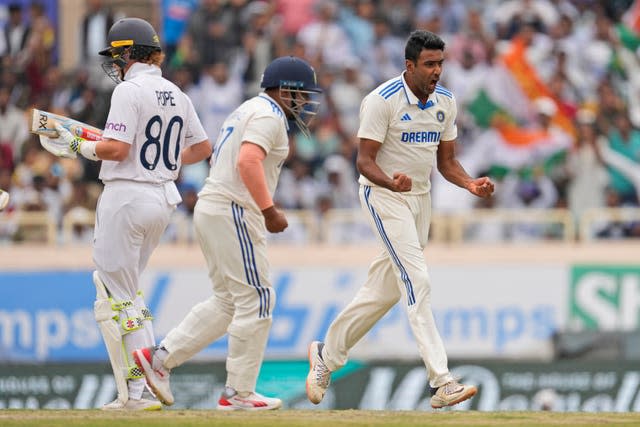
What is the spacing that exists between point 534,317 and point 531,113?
2.61m

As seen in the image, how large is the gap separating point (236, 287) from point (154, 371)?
76cm

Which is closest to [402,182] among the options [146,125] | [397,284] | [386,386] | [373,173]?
[373,173]

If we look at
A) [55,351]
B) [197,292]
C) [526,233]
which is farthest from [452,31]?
[55,351]

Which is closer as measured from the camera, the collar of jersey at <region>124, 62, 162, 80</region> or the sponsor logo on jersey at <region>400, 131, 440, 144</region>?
the collar of jersey at <region>124, 62, 162, 80</region>

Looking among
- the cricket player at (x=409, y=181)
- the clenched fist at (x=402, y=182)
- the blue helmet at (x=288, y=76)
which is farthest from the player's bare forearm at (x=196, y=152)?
the clenched fist at (x=402, y=182)

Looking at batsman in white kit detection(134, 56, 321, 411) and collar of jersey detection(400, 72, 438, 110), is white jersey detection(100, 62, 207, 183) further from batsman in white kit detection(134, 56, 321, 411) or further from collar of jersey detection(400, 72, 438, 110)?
collar of jersey detection(400, 72, 438, 110)

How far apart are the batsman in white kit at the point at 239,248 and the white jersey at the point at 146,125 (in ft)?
1.09

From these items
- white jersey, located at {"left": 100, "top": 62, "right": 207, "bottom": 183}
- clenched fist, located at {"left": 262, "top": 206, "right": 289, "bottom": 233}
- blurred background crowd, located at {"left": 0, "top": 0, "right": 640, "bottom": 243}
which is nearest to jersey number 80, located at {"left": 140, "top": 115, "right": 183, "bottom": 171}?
white jersey, located at {"left": 100, "top": 62, "right": 207, "bottom": 183}

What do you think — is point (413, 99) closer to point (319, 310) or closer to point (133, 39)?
point (133, 39)

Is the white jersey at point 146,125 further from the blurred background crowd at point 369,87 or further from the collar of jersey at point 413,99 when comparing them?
the blurred background crowd at point 369,87

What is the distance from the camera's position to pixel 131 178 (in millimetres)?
9625

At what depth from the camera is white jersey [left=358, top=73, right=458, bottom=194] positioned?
982cm

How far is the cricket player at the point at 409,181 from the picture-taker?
963 cm

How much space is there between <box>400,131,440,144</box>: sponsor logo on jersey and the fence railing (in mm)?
6933
